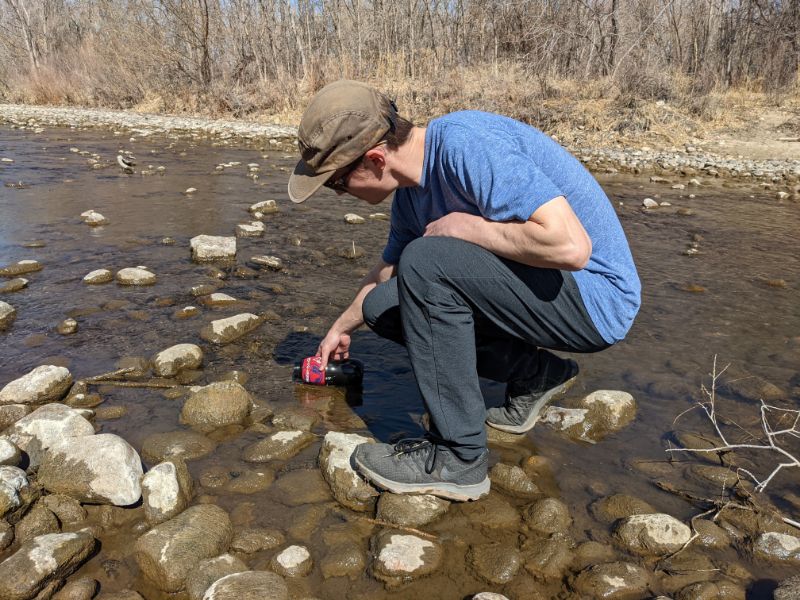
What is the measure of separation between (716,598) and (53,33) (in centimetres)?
3599

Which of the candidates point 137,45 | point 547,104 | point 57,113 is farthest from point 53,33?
point 547,104

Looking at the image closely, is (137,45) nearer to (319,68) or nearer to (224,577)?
(319,68)

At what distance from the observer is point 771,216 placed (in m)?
6.62

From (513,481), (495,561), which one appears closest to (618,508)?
(513,481)

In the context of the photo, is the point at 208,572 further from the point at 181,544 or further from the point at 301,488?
the point at 301,488

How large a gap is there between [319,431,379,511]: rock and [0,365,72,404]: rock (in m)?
1.19

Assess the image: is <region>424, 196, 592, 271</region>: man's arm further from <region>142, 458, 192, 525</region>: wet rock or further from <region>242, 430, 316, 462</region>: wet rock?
<region>142, 458, 192, 525</region>: wet rock

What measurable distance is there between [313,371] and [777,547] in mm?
1762

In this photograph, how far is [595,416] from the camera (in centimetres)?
249

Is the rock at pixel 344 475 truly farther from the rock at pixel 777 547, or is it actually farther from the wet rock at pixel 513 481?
the rock at pixel 777 547

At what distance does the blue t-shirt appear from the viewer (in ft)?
Result: 5.72

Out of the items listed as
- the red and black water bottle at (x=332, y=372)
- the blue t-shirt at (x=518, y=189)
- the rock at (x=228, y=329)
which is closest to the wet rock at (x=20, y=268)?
the rock at (x=228, y=329)

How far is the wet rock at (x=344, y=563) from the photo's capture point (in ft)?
5.62

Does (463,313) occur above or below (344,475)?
above
